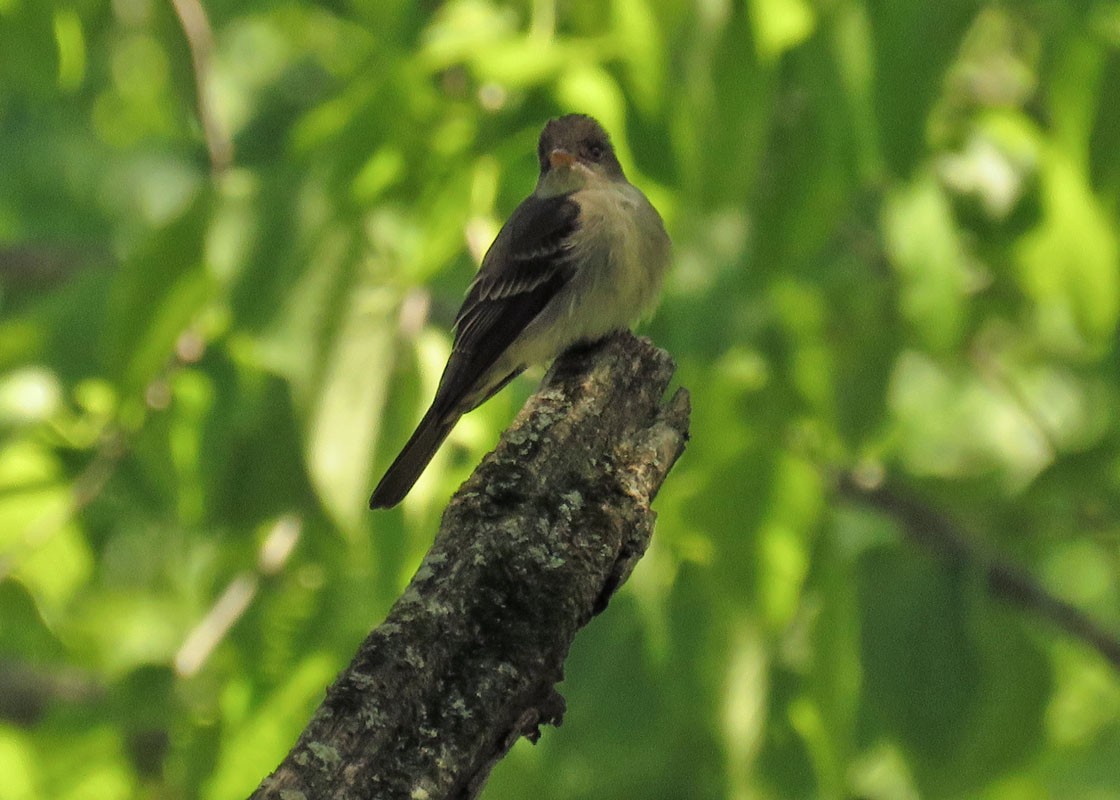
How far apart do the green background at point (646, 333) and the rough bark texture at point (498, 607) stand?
1.21 metres

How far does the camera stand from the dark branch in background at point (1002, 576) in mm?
6945

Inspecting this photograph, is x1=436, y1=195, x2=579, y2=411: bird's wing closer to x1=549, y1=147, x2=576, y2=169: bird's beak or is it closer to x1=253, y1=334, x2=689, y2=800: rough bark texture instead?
x1=549, y1=147, x2=576, y2=169: bird's beak

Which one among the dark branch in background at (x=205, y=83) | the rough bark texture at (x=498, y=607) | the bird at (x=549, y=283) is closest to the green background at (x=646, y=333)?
the dark branch in background at (x=205, y=83)

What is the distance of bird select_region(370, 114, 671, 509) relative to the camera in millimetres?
4852

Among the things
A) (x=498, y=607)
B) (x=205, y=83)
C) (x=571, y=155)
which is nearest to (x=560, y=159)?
(x=571, y=155)

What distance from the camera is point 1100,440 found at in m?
6.60

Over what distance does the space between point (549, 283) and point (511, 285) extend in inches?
5.1

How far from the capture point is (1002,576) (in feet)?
23.4

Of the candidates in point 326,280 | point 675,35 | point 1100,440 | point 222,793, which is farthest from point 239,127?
point 1100,440

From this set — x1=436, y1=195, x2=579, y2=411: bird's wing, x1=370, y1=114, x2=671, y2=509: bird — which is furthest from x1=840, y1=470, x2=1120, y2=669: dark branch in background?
x1=436, y1=195, x2=579, y2=411: bird's wing

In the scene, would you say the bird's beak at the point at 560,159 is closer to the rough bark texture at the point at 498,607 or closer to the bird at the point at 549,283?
the bird at the point at 549,283

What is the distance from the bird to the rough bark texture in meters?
1.06

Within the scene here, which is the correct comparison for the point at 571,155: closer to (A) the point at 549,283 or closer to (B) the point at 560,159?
(B) the point at 560,159

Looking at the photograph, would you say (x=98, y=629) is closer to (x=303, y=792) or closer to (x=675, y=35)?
(x=675, y=35)
